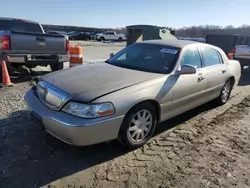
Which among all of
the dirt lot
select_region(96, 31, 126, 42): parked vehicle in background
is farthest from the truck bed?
select_region(96, 31, 126, 42): parked vehicle in background

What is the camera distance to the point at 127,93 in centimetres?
306

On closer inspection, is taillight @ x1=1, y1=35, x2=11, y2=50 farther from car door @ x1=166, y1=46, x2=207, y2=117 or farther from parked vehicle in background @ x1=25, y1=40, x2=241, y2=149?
car door @ x1=166, y1=46, x2=207, y2=117

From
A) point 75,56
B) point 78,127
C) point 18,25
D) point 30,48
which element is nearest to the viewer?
point 78,127

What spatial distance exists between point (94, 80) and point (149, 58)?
4.21ft

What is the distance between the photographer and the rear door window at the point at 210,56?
15.3 feet

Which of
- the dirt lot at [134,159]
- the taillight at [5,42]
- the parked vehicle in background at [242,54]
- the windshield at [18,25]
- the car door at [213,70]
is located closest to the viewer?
the dirt lot at [134,159]

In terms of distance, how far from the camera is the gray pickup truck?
6039 millimetres

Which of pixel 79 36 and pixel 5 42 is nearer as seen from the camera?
pixel 5 42

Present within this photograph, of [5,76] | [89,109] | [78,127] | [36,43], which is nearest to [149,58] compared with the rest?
[89,109]

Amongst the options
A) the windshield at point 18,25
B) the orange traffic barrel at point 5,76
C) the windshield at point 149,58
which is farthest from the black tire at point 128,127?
the windshield at point 18,25

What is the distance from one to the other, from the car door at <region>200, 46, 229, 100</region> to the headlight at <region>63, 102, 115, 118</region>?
255cm

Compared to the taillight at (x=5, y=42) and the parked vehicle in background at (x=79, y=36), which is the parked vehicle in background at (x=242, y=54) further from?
the parked vehicle in background at (x=79, y=36)

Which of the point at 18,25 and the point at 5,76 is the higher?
the point at 18,25

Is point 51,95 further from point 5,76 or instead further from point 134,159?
point 5,76
